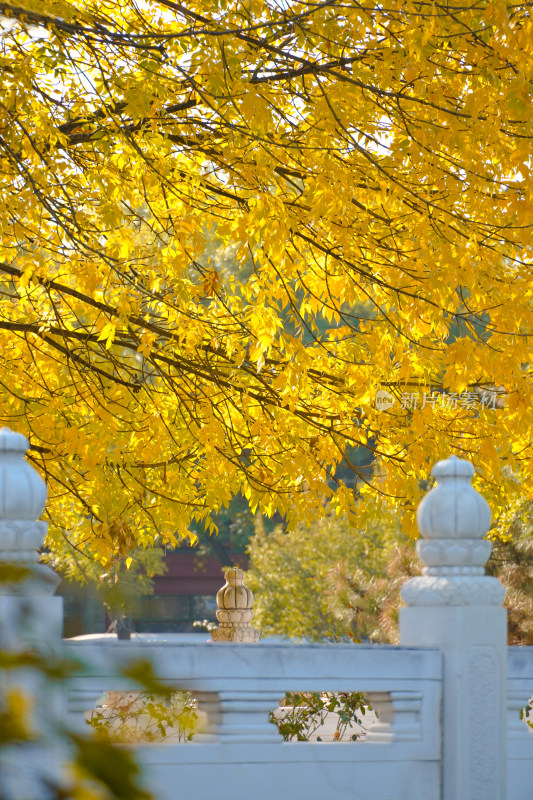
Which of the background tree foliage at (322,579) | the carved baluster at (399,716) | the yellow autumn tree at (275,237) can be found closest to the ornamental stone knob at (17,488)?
the carved baluster at (399,716)

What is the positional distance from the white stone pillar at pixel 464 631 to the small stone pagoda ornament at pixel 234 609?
7.12 meters

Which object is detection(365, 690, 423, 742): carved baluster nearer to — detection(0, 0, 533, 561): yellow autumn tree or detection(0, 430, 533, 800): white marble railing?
detection(0, 430, 533, 800): white marble railing

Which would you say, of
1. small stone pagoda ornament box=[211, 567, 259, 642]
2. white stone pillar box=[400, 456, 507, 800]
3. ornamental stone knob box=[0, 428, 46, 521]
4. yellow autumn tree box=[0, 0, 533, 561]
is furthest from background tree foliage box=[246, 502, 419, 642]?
ornamental stone knob box=[0, 428, 46, 521]

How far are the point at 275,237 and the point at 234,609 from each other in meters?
6.06

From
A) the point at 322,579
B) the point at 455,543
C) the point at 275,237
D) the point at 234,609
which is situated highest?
the point at 275,237

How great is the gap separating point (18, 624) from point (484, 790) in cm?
332

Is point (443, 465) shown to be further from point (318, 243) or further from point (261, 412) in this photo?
point (261, 412)

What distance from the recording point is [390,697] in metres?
4.38

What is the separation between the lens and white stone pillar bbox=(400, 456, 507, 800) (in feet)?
14.2

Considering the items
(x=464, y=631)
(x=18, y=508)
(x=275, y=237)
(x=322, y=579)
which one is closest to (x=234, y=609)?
(x=275, y=237)

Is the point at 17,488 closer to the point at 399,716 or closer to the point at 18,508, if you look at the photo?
the point at 18,508

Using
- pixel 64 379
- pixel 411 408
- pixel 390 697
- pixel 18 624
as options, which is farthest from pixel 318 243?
pixel 18 624

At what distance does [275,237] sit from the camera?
6359 mm

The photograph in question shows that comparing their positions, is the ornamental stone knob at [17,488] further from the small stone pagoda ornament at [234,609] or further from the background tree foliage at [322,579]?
the background tree foliage at [322,579]
